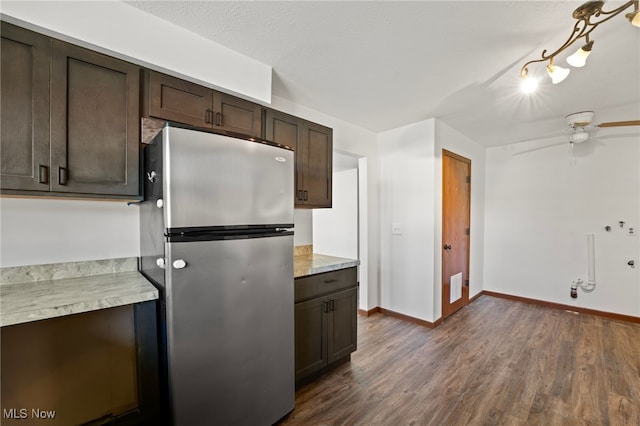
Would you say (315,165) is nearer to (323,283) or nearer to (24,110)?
(323,283)

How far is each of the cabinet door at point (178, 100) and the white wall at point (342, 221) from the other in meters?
2.99

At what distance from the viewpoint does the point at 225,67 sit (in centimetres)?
190

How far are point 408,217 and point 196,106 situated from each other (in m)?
2.70

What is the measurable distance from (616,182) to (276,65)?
14.7 ft

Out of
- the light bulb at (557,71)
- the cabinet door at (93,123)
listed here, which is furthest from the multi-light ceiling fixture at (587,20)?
the cabinet door at (93,123)

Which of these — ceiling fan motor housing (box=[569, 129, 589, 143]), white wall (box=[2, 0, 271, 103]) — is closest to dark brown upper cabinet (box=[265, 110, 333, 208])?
white wall (box=[2, 0, 271, 103])

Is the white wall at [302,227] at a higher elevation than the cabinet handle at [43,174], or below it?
below

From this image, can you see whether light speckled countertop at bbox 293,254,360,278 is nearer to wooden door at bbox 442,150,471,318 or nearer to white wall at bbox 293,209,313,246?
white wall at bbox 293,209,313,246

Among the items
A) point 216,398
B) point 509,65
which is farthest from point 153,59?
point 509,65

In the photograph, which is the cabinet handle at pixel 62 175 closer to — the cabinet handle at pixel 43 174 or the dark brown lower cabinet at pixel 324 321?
the cabinet handle at pixel 43 174

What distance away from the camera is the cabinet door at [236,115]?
5.97 feet

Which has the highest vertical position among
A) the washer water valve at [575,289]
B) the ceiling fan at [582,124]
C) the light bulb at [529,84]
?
the light bulb at [529,84]

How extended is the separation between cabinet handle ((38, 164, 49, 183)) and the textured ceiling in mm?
1039

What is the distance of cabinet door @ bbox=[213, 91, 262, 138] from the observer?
1.82m
